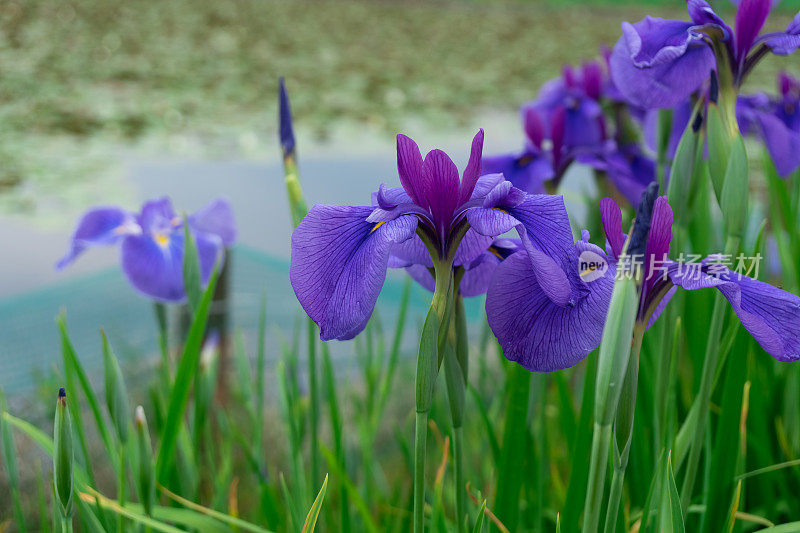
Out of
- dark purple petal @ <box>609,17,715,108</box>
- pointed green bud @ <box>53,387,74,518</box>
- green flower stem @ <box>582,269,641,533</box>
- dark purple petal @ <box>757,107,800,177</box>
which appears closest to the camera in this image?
green flower stem @ <box>582,269,641,533</box>

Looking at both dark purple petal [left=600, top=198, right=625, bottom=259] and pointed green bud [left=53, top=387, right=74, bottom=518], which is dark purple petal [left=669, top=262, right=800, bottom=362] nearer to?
dark purple petal [left=600, top=198, right=625, bottom=259]

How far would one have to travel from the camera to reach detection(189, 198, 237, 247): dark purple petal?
941 mm

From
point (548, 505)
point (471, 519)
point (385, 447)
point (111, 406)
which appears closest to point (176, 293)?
point (111, 406)

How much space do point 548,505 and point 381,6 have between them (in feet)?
26.5

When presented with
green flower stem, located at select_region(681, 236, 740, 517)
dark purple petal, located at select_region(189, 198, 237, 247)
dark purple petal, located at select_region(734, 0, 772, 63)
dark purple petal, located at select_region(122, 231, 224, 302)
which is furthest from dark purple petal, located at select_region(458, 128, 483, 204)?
dark purple petal, located at select_region(189, 198, 237, 247)

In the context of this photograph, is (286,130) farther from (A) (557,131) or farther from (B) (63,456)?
(A) (557,131)

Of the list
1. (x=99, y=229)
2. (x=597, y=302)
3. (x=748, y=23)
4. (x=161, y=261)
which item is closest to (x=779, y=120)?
(x=748, y=23)

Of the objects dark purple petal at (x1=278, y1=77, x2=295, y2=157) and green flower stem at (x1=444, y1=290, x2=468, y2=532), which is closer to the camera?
green flower stem at (x1=444, y1=290, x2=468, y2=532)

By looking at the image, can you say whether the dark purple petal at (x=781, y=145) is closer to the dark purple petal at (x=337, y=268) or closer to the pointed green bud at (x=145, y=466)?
the dark purple petal at (x=337, y=268)

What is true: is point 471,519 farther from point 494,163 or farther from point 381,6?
point 381,6

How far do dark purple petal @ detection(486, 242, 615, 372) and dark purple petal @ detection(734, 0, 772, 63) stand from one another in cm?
32

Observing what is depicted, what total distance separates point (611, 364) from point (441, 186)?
0.15 meters

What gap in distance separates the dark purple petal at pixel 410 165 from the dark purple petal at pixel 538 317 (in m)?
0.08

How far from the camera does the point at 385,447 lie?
1731 mm
